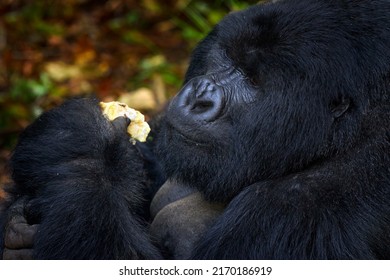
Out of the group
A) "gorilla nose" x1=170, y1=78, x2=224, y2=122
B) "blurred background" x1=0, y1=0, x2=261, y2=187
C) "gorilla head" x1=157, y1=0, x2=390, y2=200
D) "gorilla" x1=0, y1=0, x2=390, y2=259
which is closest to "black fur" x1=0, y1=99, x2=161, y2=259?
"gorilla" x1=0, y1=0, x2=390, y2=259

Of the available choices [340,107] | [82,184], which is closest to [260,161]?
[340,107]

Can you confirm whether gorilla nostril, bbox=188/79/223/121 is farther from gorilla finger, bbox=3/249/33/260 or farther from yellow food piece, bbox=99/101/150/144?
gorilla finger, bbox=3/249/33/260

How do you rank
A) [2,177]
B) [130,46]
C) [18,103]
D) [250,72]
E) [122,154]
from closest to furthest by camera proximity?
[250,72] < [122,154] < [2,177] < [18,103] < [130,46]

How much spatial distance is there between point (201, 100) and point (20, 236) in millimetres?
1088

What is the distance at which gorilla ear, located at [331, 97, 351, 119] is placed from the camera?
360cm

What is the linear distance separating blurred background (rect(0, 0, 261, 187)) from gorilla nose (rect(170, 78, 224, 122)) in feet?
10.9

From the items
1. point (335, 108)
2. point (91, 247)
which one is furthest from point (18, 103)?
point (335, 108)

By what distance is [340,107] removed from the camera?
361 centimetres

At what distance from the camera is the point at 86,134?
416 centimetres

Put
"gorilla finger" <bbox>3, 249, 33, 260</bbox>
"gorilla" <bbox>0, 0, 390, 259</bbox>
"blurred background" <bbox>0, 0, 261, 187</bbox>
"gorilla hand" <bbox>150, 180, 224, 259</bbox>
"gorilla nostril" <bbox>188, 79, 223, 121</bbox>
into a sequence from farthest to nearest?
"blurred background" <bbox>0, 0, 261, 187</bbox>, "gorilla hand" <bbox>150, 180, 224, 259</bbox>, "gorilla finger" <bbox>3, 249, 33, 260</bbox>, "gorilla nostril" <bbox>188, 79, 223, 121</bbox>, "gorilla" <bbox>0, 0, 390, 259</bbox>

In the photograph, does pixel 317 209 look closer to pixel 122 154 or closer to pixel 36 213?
pixel 122 154

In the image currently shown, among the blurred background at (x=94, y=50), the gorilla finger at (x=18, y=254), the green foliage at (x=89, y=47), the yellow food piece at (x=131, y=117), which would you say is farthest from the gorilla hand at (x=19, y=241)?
the green foliage at (x=89, y=47)

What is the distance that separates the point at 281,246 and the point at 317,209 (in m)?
0.22

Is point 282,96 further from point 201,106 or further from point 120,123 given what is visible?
point 120,123
